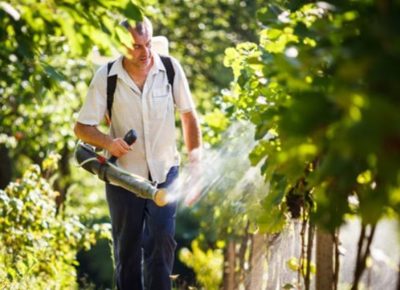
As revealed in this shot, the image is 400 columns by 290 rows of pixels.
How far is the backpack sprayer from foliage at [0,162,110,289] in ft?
6.42

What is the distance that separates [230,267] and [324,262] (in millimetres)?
2293

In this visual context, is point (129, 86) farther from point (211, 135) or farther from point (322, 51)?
point (322, 51)

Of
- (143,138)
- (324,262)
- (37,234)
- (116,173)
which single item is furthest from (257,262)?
(37,234)

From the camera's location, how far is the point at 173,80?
17.9 feet

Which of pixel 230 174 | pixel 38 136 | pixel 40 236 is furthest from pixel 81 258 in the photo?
pixel 230 174

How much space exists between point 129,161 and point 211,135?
2.47 m

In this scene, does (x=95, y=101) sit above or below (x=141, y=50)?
below

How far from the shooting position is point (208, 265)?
7.52 meters

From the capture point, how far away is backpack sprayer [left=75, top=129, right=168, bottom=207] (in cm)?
458

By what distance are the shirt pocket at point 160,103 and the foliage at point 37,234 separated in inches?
83.1

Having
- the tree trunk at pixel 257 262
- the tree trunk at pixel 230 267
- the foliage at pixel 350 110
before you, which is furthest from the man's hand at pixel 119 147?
the foliage at pixel 350 110

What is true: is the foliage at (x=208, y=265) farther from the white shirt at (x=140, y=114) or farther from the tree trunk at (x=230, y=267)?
the white shirt at (x=140, y=114)

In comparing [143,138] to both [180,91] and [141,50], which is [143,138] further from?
[141,50]

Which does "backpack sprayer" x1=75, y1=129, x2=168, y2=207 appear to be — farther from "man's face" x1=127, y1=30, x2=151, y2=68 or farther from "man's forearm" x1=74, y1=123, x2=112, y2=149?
"man's face" x1=127, y1=30, x2=151, y2=68
